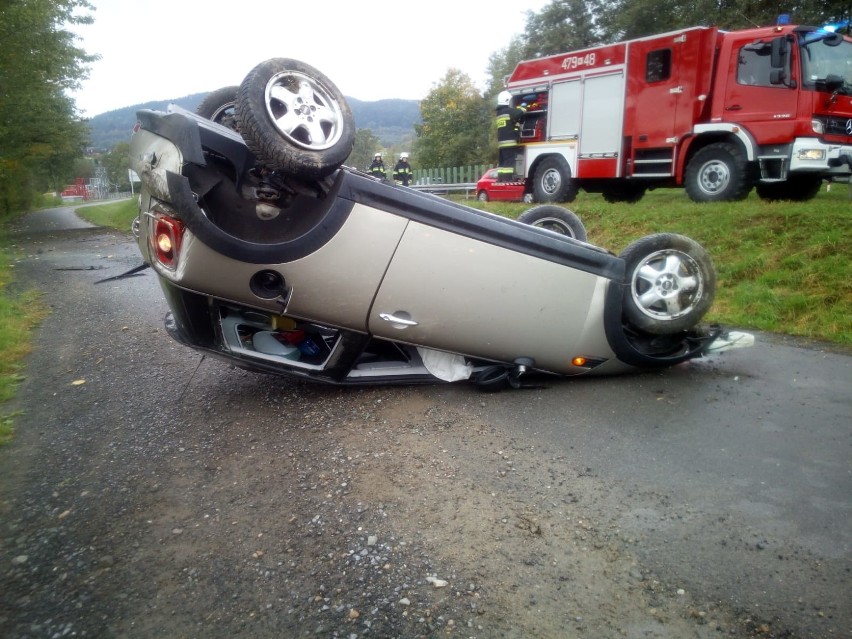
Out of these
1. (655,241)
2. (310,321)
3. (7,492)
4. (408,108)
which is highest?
(408,108)

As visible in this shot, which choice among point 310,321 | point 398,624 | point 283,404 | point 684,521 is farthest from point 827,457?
point 283,404

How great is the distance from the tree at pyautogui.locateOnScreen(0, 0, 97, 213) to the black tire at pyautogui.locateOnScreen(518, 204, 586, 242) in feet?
58.2

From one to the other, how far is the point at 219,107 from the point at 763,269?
5.65 meters

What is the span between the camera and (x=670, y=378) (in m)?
4.38

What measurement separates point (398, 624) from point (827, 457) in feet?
7.70

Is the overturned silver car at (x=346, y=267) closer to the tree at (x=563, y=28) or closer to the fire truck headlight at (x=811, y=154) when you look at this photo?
the fire truck headlight at (x=811, y=154)

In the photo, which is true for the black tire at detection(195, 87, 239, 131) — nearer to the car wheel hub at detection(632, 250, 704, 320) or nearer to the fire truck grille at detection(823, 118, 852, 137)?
the car wheel hub at detection(632, 250, 704, 320)

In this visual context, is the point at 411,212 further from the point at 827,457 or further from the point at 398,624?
the point at 827,457

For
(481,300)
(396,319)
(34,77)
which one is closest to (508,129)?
(481,300)

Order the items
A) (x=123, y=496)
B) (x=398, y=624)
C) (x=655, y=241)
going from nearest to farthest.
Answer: (x=398, y=624) < (x=123, y=496) < (x=655, y=241)

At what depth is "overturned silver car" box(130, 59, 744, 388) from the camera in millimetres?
3260

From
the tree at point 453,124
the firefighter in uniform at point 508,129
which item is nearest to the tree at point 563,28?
the tree at point 453,124

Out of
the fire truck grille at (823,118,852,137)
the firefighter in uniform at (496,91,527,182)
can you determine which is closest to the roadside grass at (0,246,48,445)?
the firefighter in uniform at (496,91,527,182)

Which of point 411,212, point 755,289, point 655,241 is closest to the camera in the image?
point 411,212
